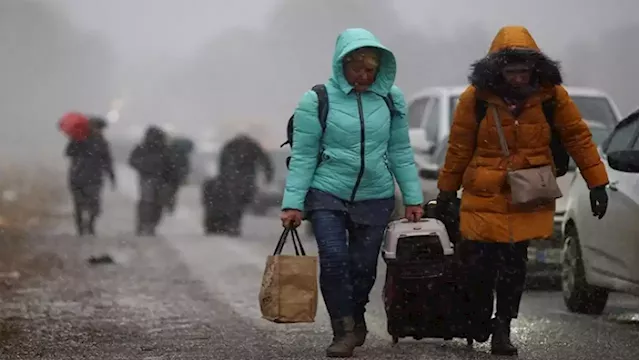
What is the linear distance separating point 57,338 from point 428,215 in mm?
2166

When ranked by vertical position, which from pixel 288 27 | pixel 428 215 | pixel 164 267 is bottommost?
pixel 164 267

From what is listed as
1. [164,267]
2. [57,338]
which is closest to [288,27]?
[164,267]

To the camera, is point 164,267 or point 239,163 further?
point 239,163

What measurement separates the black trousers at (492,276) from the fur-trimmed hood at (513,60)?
0.79 m

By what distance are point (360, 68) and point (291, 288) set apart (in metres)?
1.10

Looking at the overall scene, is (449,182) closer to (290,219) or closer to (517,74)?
(517,74)

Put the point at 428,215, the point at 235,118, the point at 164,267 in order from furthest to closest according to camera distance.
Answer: the point at 235,118, the point at 164,267, the point at 428,215

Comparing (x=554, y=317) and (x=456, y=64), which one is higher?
(x=456, y=64)

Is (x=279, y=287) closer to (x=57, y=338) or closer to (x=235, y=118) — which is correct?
(x=57, y=338)

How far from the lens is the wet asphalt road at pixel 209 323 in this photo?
7.57 meters

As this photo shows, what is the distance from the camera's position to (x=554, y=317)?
9359 millimetres

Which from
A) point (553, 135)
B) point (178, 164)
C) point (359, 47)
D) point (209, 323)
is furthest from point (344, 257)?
point (178, 164)

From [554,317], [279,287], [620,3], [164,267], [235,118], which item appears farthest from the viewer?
[235,118]

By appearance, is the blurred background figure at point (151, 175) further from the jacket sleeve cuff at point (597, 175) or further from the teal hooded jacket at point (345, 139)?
the jacket sleeve cuff at point (597, 175)
